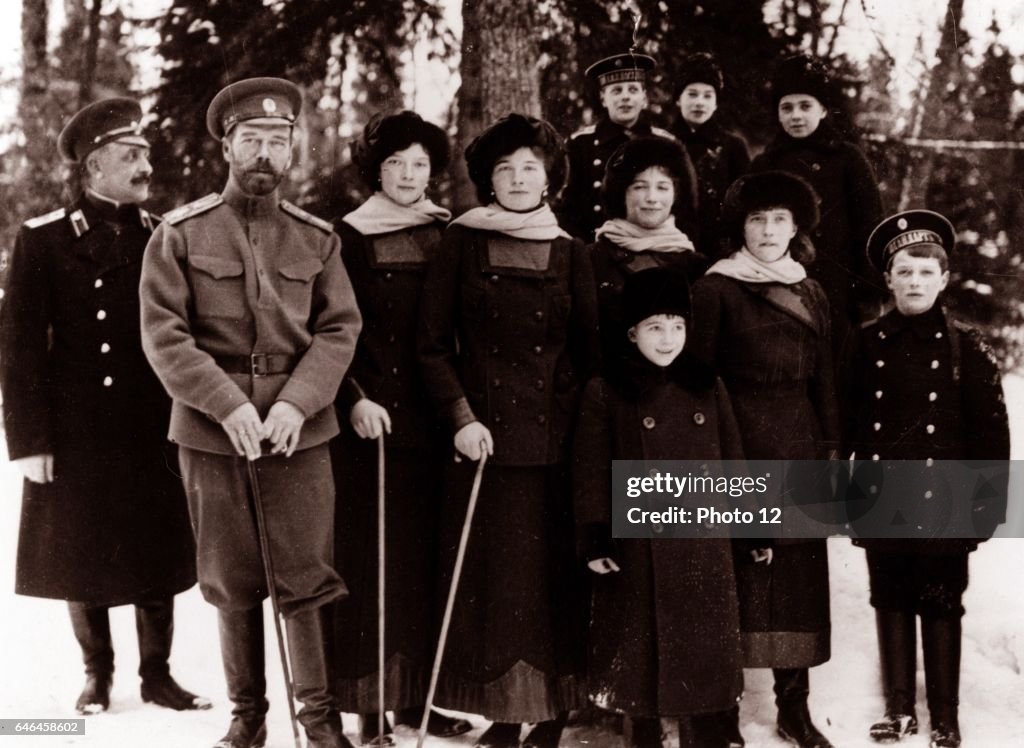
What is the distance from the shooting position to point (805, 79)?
4.73 metres

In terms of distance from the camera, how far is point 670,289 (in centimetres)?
374

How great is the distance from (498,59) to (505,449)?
2082 millimetres

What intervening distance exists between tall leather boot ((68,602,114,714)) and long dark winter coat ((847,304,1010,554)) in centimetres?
290

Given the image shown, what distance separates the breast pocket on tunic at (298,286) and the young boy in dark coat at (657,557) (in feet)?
3.31

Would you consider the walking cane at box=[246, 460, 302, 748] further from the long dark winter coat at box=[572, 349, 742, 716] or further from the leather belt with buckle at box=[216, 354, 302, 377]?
the long dark winter coat at box=[572, 349, 742, 716]

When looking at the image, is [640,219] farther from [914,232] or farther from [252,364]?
[252,364]

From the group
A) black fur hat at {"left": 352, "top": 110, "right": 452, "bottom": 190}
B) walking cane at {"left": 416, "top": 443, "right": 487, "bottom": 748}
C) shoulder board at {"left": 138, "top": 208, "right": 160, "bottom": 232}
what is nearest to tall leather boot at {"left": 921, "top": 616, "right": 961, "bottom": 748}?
walking cane at {"left": 416, "top": 443, "right": 487, "bottom": 748}

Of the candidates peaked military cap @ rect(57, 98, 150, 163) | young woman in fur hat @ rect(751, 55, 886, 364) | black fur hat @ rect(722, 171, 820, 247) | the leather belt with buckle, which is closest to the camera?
the leather belt with buckle

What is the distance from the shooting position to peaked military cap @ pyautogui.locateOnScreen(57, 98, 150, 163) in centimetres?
422

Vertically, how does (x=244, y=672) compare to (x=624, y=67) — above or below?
below

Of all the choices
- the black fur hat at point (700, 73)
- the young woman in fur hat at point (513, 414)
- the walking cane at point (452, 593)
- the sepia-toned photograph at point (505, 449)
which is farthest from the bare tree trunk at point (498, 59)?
the walking cane at point (452, 593)

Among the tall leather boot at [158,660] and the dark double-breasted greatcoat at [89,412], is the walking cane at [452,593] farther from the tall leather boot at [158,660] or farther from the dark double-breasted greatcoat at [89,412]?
the dark double-breasted greatcoat at [89,412]

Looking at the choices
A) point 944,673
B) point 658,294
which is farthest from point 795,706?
point 658,294

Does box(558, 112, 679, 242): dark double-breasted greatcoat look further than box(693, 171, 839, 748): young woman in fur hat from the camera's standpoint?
Yes
